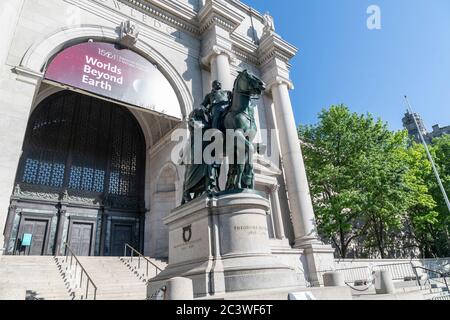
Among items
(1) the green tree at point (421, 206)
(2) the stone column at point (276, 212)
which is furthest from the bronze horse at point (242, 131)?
(1) the green tree at point (421, 206)

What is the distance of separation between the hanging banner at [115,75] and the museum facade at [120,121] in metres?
0.05

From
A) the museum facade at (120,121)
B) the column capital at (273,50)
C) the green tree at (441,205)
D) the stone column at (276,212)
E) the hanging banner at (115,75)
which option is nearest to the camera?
the hanging banner at (115,75)

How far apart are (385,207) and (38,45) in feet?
69.8

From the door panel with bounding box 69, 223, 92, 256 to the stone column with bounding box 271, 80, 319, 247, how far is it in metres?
11.4

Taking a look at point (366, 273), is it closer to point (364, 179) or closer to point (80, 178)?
point (364, 179)

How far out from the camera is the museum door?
1396 cm

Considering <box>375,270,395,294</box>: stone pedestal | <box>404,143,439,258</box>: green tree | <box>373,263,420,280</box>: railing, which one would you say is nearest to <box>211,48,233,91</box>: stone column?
<box>375,270,395,294</box>: stone pedestal

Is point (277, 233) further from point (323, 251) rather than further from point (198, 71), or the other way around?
point (198, 71)

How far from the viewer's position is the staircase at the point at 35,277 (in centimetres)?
868

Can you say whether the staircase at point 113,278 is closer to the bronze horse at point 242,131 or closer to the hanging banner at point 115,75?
the bronze horse at point 242,131

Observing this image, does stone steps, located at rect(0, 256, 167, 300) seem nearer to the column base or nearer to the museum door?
the museum door

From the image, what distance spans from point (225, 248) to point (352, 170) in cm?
1701

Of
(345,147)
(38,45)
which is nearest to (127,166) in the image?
(38,45)
